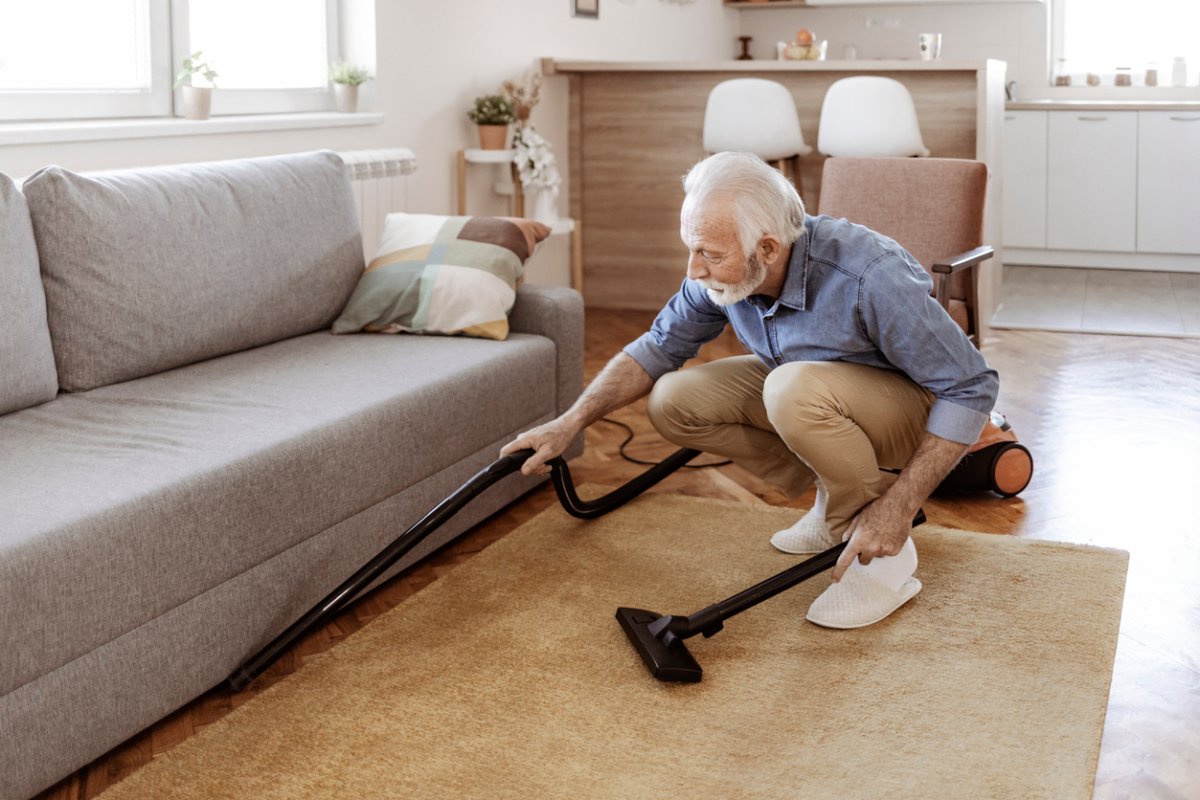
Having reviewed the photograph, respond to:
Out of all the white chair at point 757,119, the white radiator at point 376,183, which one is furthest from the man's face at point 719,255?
the white chair at point 757,119

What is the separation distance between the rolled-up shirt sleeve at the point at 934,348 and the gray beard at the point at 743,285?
0.59 feet

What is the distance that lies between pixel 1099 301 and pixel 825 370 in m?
4.04

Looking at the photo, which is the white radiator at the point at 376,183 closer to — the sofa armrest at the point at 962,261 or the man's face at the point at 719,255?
the sofa armrest at the point at 962,261

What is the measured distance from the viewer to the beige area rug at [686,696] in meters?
1.87

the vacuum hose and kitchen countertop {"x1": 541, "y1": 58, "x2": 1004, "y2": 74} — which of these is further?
kitchen countertop {"x1": 541, "y1": 58, "x2": 1004, "y2": 74}

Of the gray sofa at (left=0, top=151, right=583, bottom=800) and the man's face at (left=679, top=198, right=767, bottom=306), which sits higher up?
the man's face at (left=679, top=198, right=767, bottom=306)

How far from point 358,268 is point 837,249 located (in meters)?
1.45

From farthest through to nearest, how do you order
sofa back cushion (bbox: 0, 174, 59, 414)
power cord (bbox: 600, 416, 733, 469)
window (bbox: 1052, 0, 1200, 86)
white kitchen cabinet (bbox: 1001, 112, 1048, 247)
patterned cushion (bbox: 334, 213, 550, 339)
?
1. window (bbox: 1052, 0, 1200, 86)
2. white kitchen cabinet (bbox: 1001, 112, 1048, 247)
3. power cord (bbox: 600, 416, 733, 469)
4. patterned cushion (bbox: 334, 213, 550, 339)
5. sofa back cushion (bbox: 0, 174, 59, 414)

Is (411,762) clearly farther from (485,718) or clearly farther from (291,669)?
(291,669)

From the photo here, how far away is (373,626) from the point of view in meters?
2.41

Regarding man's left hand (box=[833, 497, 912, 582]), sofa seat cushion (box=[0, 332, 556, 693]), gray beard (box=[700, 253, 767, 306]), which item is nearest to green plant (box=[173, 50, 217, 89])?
sofa seat cushion (box=[0, 332, 556, 693])

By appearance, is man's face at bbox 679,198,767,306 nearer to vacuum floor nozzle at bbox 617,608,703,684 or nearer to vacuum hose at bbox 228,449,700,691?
vacuum hose at bbox 228,449,700,691

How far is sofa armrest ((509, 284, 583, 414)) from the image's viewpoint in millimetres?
3285

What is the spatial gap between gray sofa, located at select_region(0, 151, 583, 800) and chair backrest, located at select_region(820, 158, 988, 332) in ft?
3.18
